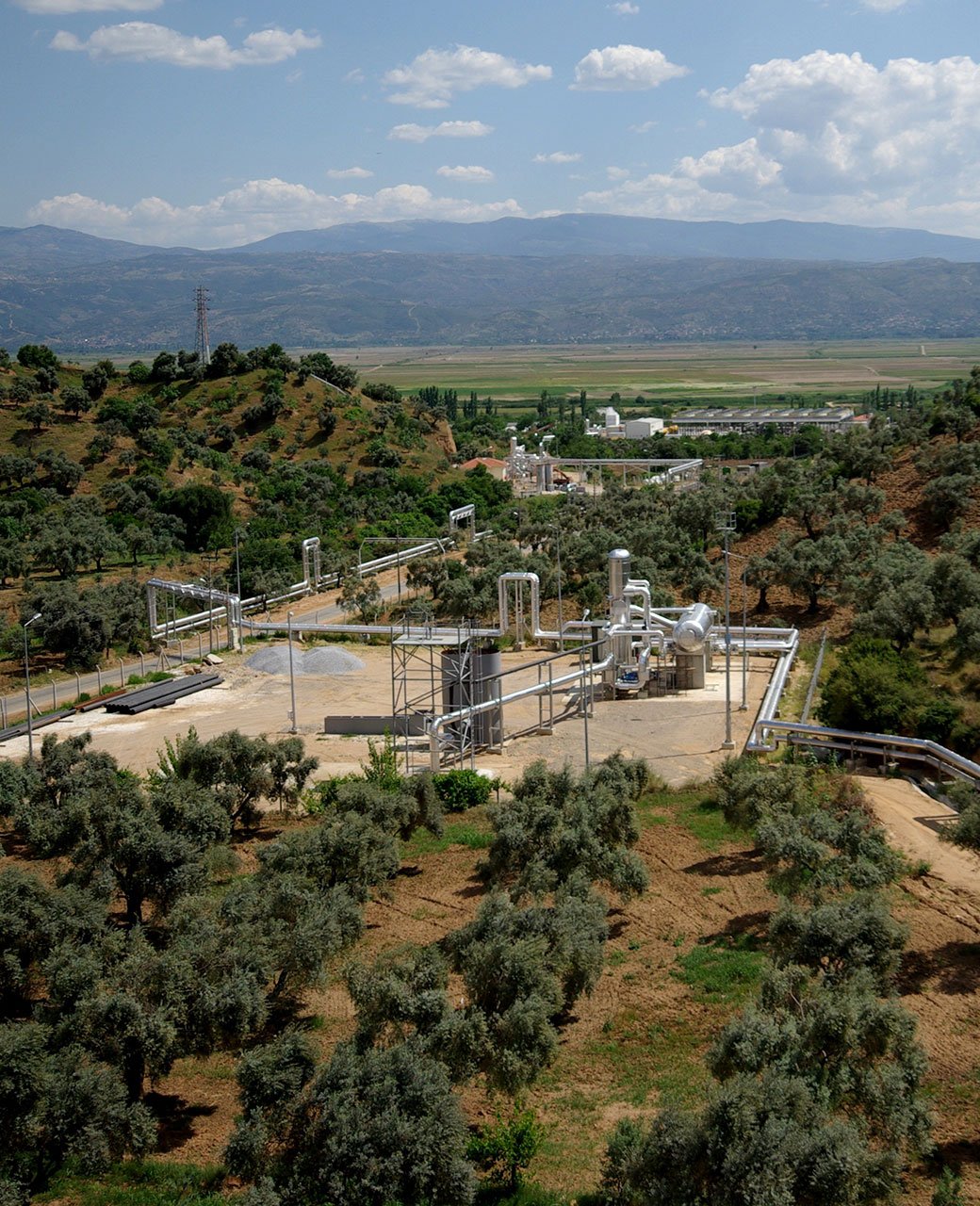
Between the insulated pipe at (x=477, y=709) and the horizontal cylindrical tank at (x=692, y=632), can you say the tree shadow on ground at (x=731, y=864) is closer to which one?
the insulated pipe at (x=477, y=709)

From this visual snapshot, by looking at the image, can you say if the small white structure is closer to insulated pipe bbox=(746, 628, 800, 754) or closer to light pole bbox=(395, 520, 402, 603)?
light pole bbox=(395, 520, 402, 603)

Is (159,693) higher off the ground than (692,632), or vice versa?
(692,632)

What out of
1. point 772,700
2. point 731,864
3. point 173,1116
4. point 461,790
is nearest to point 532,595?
point 772,700

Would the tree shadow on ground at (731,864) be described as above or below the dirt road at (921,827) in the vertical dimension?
below

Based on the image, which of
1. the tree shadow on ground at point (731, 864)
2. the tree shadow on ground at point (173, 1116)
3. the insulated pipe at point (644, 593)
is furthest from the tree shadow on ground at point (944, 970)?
the insulated pipe at point (644, 593)

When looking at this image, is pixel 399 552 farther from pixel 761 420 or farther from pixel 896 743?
pixel 761 420

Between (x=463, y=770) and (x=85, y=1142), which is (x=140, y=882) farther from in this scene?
(x=463, y=770)
